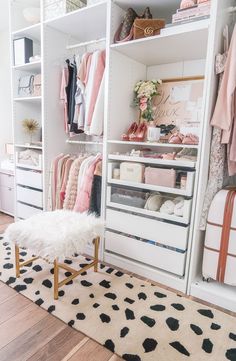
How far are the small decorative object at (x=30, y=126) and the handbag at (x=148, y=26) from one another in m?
1.48

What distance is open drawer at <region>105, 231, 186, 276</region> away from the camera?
178 centimetres

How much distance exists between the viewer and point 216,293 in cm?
167

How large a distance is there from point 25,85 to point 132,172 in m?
1.60

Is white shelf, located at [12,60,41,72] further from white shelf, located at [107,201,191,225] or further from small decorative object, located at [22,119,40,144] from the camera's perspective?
white shelf, located at [107,201,191,225]

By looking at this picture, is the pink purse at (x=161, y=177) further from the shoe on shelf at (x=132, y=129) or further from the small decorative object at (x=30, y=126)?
the small decorative object at (x=30, y=126)

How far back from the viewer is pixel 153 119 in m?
2.22

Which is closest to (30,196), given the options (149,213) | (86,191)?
(86,191)

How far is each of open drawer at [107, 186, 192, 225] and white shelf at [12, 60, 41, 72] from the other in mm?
1449

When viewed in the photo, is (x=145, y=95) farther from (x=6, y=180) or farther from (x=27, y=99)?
(x=6, y=180)

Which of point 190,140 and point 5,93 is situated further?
point 5,93

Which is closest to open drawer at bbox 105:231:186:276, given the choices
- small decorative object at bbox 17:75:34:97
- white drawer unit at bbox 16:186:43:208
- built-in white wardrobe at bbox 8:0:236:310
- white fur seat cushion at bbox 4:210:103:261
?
built-in white wardrobe at bbox 8:0:236:310

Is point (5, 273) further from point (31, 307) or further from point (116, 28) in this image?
point (116, 28)

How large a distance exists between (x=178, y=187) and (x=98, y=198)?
730 millimetres

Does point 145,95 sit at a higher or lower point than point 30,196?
higher
